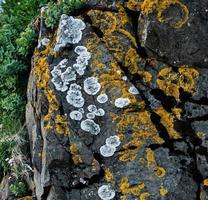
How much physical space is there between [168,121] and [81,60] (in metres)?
1.08

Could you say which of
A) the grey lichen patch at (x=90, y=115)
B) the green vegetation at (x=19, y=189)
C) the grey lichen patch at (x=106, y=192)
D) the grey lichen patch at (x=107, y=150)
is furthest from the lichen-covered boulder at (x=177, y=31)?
the green vegetation at (x=19, y=189)

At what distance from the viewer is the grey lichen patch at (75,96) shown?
576cm

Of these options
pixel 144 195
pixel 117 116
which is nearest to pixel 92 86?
pixel 117 116

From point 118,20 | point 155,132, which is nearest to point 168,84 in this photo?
point 155,132

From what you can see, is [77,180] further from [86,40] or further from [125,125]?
[86,40]

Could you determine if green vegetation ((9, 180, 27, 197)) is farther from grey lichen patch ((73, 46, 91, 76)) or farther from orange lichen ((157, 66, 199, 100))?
orange lichen ((157, 66, 199, 100))

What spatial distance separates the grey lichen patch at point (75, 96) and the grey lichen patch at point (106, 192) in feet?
2.73

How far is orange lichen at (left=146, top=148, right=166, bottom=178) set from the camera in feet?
17.9

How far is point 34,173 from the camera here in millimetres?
6359

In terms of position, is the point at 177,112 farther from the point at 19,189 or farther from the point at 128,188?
the point at 19,189

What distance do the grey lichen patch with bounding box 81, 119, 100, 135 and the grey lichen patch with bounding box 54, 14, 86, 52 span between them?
0.86m

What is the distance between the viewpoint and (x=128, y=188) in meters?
5.45

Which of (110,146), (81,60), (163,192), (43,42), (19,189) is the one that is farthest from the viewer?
(19,189)

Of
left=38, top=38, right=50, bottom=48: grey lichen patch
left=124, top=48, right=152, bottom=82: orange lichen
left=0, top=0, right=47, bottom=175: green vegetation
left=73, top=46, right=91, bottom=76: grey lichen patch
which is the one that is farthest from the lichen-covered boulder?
left=0, top=0, right=47, bottom=175: green vegetation
